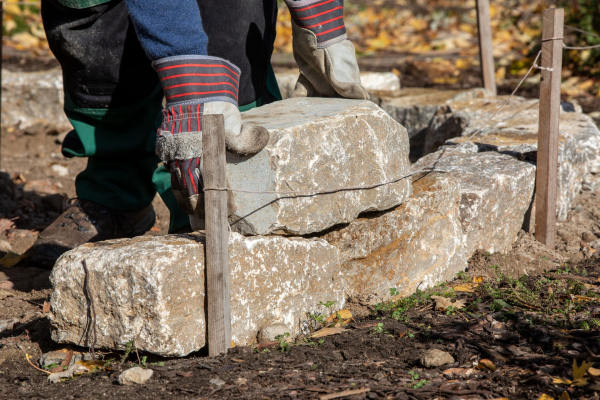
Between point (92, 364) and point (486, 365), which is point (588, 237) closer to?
point (486, 365)

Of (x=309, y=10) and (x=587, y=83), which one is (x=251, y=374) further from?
(x=587, y=83)

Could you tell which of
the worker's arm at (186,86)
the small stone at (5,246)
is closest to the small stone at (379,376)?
the worker's arm at (186,86)

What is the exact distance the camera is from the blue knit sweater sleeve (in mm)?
2039

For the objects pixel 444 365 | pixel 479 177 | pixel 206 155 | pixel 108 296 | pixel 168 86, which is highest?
pixel 168 86

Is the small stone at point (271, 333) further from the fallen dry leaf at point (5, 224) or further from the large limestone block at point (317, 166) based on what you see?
the fallen dry leaf at point (5, 224)

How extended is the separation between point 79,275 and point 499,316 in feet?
4.89

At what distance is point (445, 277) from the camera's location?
9.06 ft

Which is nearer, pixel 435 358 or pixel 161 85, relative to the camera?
pixel 435 358

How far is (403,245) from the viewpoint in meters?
2.54

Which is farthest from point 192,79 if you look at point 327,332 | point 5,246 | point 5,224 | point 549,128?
point 5,224

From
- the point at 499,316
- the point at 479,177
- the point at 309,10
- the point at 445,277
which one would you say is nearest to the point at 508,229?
the point at 479,177

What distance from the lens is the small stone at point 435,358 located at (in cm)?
188

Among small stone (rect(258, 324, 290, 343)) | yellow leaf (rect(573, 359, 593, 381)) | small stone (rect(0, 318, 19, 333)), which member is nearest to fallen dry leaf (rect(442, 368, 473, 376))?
yellow leaf (rect(573, 359, 593, 381))

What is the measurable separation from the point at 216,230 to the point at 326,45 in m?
0.98
